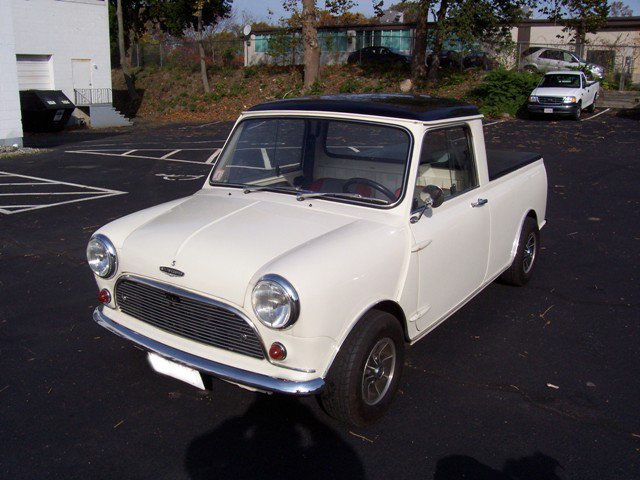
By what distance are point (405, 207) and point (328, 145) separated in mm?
969

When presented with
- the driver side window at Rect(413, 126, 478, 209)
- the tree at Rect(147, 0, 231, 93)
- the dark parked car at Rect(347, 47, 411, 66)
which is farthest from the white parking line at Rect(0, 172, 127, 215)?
the tree at Rect(147, 0, 231, 93)

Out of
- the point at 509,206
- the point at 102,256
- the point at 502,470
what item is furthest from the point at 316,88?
the point at 502,470

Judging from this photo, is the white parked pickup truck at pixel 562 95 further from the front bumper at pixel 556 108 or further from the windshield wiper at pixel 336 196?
the windshield wiper at pixel 336 196

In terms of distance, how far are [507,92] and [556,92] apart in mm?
2179

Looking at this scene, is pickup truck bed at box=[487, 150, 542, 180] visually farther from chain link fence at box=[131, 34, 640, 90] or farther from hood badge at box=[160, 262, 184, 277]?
chain link fence at box=[131, 34, 640, 90]

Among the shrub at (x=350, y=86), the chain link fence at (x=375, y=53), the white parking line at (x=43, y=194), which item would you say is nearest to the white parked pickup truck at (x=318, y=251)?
the white parking line at (x=43, y=194)

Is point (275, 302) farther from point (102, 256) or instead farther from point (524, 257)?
point (524, 257)

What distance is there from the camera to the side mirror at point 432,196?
12.7 ft

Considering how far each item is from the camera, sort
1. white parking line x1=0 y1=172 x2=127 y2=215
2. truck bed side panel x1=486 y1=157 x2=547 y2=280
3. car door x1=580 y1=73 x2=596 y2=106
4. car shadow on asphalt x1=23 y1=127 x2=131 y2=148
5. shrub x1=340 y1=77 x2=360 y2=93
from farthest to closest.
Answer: shrub x1=340 y1=77 x2=360 y2=93
car door x1=580 y1=73 x2=596 y2=106
car shadow on asphalt x1=23 y1=127 x2=131 y2=148
white parking line x1=0 y1=172 x2=127 y2=215
truck bed side panel x1=486 y1=157 x2=547 y2=280

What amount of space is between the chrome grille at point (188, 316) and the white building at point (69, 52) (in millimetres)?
22514

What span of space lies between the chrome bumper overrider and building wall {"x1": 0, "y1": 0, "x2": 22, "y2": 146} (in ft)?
50.1

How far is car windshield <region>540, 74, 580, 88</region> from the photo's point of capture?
22.4 metres

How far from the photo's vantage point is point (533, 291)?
226 inches

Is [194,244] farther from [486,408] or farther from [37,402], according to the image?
[486,408]
